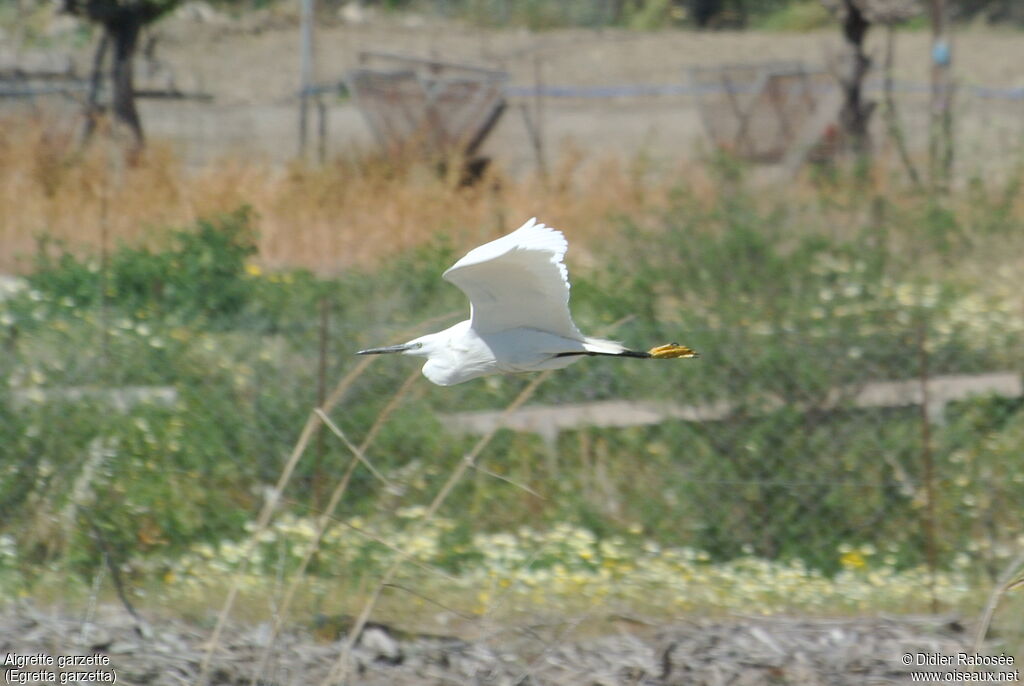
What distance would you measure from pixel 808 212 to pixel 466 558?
4827 mm

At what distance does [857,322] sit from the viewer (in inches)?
276

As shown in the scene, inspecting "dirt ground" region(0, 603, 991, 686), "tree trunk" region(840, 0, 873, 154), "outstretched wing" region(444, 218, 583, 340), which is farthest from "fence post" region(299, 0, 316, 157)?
"outstretched wing" region(444, 218, 583, 340)

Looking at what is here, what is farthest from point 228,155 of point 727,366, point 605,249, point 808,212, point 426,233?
point 727,366

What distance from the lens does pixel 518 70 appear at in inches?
838

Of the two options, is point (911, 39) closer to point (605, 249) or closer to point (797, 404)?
point (605, 249)

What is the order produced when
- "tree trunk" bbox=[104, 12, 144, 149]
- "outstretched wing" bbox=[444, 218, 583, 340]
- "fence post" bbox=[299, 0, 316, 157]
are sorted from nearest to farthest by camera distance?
"outstretched wing" bbox=[444, 218, 583, 340] → "tree trunk" bbox=[104, 12, 144, 149] → "fence post" bbox=[299, 0, 316, 157]

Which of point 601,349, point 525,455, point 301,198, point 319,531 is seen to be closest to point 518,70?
point 301,198

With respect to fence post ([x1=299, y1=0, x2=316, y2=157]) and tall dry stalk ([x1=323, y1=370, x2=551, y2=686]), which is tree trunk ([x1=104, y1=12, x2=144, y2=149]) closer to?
fence post ([x1=299, y1=0, x2=316, y2=157])

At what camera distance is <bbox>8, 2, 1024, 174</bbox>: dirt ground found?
14.5 m

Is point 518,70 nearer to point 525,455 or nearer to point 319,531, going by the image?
point 525,455

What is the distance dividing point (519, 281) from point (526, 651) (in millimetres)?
1720

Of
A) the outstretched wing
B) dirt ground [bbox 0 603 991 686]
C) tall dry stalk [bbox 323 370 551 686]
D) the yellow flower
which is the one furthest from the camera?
the yellow flower

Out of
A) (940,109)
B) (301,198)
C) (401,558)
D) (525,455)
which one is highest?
(940,109)

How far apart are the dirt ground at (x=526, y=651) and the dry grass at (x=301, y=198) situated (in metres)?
4.48
